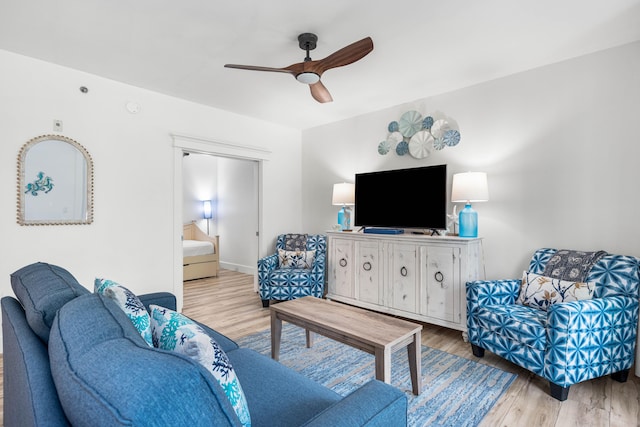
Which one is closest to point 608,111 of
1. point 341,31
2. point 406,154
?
point 406,154

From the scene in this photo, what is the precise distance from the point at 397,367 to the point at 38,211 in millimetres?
3322

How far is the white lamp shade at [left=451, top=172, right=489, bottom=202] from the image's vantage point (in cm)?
298

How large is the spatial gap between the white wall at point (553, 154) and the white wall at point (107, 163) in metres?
2.58

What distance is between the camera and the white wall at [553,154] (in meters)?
2.53

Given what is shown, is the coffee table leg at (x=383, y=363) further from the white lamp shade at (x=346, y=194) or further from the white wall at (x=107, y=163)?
the white wall at (x=107, y=163)

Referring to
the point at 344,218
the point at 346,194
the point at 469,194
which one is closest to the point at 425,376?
the point at 469,194

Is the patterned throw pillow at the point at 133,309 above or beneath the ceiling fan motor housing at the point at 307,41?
beneath

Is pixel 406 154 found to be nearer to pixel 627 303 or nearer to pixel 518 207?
pixel 518 207

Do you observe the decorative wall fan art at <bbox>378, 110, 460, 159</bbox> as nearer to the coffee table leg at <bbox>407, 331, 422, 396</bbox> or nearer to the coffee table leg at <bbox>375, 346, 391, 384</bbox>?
the coffee table leg at <bbox>407, 331, 422, 396</bbox>

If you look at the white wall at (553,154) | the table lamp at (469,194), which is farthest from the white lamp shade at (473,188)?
the white wall at (553,154)

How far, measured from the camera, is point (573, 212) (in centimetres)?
275

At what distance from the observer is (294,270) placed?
4.12 meters

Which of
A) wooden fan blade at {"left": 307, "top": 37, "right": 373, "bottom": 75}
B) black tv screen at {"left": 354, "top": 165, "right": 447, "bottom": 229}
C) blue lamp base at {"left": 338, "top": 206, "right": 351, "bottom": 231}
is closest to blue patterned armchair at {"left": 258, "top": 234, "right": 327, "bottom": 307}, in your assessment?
blue lamp base at {"left": 338, "top": 206, "right": 351, "bottom": 231}

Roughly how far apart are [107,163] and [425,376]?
136 inches
